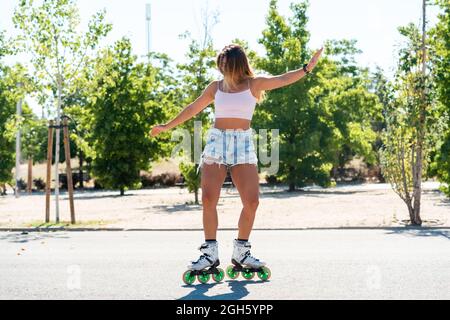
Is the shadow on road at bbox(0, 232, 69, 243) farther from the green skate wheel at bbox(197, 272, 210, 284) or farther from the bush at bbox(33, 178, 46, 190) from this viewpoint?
the bush at bbox(33, 178, 46, 190)

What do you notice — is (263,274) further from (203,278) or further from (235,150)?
(235,150)

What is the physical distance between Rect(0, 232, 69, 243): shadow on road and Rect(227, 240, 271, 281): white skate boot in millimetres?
5669

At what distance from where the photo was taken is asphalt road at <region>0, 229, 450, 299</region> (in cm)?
554

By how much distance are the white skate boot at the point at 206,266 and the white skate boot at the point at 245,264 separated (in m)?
0.17

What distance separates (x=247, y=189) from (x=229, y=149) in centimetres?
38

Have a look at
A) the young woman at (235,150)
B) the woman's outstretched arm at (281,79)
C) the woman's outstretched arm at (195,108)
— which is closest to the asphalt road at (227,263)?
the young woman at (235,150)

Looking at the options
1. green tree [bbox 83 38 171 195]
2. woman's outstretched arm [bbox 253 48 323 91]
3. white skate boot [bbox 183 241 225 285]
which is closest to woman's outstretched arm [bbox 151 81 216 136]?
woman's outstretched arm [bbox 253 48 323 91]

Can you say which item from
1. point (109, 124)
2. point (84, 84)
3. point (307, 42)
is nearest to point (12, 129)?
point (84, 84)

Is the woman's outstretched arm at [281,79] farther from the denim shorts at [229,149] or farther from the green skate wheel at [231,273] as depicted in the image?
the green skate wheel at [231,273]

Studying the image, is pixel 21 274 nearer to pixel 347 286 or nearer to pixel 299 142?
pixel 347 286

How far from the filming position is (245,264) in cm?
592

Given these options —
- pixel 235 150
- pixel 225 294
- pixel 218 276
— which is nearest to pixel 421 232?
pixel 218 276

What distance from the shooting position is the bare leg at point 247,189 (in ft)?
18.9
